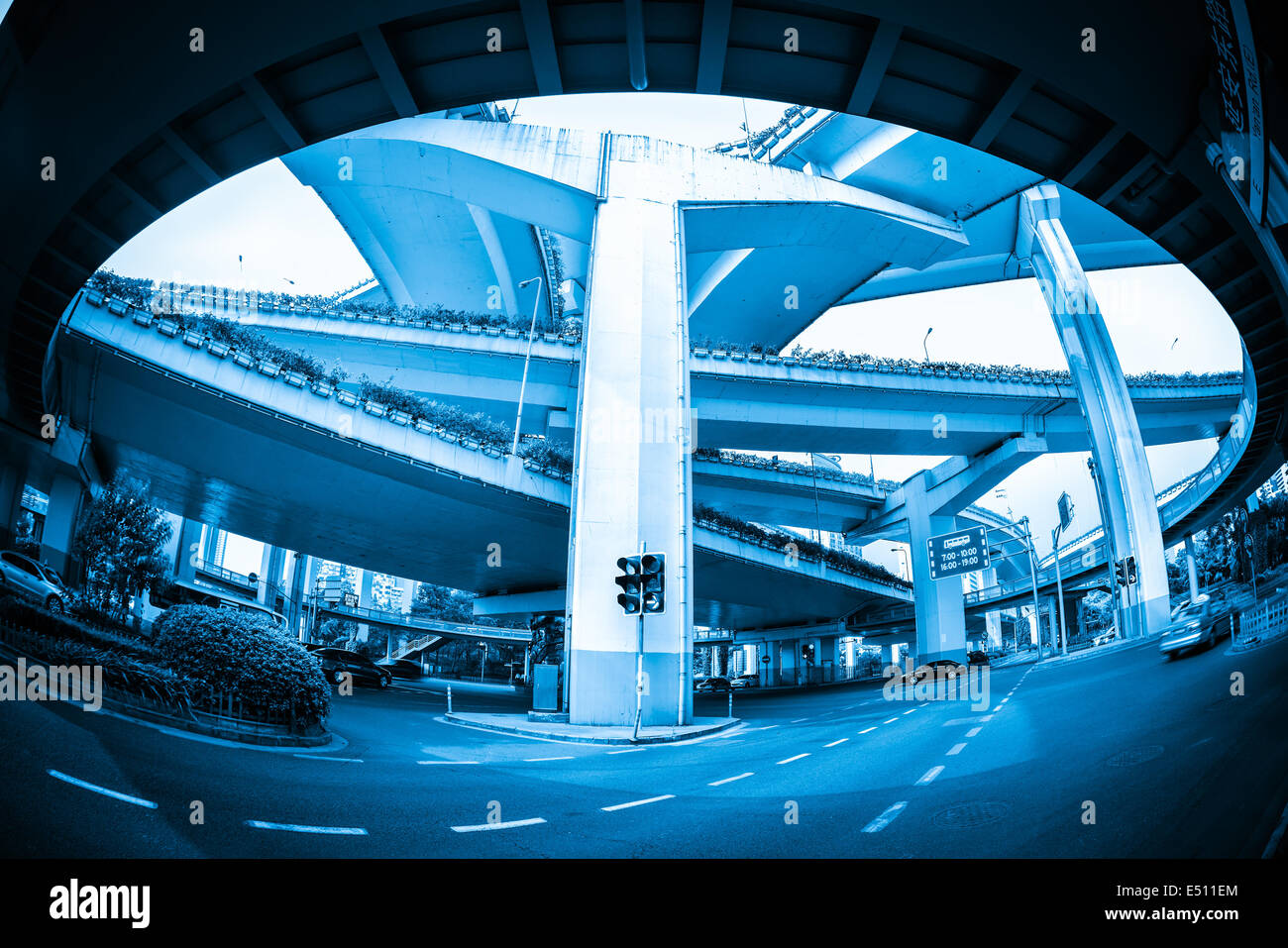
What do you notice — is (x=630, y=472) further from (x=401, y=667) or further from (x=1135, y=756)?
(x=1135, y=756)

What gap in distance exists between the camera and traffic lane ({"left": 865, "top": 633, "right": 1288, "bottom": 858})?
104 inches

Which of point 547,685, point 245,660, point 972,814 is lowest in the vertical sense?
point 547,685

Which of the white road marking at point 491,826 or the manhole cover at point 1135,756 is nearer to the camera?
the manhole cover at point 1135,756

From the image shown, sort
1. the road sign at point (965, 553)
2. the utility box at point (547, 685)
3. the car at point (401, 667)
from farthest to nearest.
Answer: the utility box at point (547, 685) → the road sign at point (965, 553) → the car at point (401, 667)

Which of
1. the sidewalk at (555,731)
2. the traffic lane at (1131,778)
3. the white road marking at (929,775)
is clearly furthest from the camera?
the sidewalk at (555,731)

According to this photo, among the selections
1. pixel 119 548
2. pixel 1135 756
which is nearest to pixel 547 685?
pixel 119 548

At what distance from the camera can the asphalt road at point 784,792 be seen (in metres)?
2.75

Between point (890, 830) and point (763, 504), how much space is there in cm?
3562

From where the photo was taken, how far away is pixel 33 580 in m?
3.43

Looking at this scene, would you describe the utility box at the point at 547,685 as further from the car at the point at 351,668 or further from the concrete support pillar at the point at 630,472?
the car at the point at 351,668

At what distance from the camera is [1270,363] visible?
5.11 meters

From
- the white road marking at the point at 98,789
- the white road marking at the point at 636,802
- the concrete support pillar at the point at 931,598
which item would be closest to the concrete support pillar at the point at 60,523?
the white road marking at the point at 98,789

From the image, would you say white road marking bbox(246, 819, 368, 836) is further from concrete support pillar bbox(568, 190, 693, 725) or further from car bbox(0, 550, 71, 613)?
concrete support pillar bbox(568, 190, 693, 725)

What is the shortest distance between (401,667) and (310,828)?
645 cm
